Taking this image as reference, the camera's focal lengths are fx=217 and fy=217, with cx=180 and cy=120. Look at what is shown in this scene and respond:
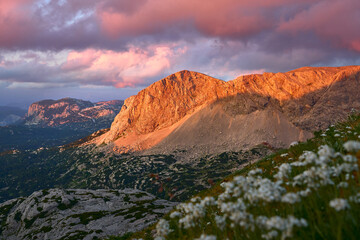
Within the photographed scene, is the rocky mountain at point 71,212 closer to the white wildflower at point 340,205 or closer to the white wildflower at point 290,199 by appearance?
the white wildflower at point 290,199

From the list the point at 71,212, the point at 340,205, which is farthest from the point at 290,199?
the point at 71,212

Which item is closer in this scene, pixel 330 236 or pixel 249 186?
pixel 330 236

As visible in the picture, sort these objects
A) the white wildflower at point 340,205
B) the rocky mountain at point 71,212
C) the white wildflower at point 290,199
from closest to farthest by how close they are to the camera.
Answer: the white wildflower at point 340,205
the white wildflower at point 290,199
the rocky mountain at point 71,212

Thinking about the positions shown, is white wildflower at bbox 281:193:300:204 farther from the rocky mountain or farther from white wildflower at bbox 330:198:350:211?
the rocky mountain

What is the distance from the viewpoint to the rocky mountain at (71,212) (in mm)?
50750

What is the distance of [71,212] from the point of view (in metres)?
69.0

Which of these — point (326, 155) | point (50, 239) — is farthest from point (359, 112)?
point (50, 239)

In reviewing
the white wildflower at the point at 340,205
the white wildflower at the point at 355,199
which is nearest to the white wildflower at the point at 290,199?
the white wildflower at the point at 340,205

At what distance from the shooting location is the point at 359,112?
2273 centimetres

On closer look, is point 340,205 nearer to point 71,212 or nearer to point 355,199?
point 355,199

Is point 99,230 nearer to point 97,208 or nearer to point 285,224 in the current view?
point 97,208

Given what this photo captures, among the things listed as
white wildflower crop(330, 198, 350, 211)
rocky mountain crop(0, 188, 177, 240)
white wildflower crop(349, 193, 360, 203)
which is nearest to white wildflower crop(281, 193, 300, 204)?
white wildflower crop(330, 198, 350, 211)

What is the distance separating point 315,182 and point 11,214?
107416 millimetres

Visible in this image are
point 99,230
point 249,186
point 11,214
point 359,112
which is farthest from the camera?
point 11,214
